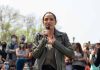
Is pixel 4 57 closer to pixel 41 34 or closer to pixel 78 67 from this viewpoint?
pixel 78 67

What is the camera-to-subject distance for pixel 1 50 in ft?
64.4

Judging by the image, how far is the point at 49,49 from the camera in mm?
5828

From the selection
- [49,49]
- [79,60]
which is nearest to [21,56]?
[79,60]

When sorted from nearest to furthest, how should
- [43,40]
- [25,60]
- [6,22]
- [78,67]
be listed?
[43,40]
[78,67]
[25,60]
[6,22]

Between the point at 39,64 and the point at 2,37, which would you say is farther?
the point at 2,37

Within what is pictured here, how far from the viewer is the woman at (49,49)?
18.8ft

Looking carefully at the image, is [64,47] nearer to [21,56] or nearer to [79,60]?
[79,60]

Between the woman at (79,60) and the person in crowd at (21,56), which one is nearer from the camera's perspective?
the woman at (79,60)

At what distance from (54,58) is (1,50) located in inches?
551

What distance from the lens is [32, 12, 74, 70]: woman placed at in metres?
5.73

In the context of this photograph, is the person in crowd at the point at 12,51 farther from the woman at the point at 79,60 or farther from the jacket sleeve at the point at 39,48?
the jacket sleeve at the point at 39,48

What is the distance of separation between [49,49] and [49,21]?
1.30 feet

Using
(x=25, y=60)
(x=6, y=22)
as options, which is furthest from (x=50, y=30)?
(x=6, y=22)

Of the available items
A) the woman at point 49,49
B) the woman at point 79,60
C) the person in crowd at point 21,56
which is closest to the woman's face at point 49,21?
the woman at point 49,49
